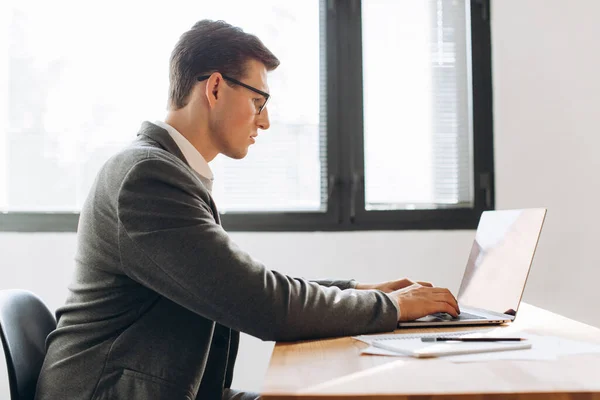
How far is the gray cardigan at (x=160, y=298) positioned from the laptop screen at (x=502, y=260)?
13.1 inches

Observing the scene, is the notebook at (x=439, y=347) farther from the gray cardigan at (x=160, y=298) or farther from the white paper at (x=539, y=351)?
the gray cardigan at (x=160, y=298)

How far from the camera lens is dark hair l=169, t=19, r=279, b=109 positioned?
149 centimetres

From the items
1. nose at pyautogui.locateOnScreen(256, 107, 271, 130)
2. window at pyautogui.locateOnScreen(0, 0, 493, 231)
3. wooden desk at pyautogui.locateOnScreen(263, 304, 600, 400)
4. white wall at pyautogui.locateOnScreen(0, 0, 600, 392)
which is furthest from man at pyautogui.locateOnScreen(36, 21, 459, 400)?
window at pyautogui.locateOnScreen(0, 0, 493, 231)

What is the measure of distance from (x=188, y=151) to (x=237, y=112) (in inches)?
6.6

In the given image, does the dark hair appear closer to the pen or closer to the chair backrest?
the chair backrest

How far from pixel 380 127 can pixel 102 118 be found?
1.16 m

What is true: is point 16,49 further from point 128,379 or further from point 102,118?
point 128,379

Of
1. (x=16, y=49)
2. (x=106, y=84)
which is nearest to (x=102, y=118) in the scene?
(x=106, y=84)

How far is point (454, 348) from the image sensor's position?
99 centimetres

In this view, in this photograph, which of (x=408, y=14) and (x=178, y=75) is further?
(x=408, y=14)

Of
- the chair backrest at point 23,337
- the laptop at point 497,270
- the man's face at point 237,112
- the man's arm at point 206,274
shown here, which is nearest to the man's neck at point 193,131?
the man's face at point 237,112

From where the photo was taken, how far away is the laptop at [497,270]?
1.34m

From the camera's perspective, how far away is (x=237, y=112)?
154 centimetres

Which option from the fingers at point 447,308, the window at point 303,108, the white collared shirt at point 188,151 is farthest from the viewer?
the window at point 303,108
